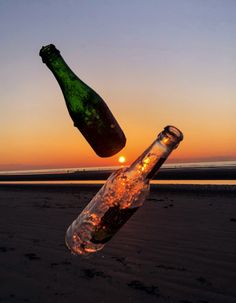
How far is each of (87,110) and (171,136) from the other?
0.45 m

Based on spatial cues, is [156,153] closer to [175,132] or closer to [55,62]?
[175,132]

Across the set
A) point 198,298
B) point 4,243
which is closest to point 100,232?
point 198,298

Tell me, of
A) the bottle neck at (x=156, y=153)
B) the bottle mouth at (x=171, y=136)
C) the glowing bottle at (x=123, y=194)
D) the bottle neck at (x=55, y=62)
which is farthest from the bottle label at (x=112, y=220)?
the bottle neck at (x=55, y=62)

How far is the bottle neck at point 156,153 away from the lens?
1.80m

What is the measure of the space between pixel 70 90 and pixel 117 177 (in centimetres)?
55

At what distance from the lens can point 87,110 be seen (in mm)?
1946

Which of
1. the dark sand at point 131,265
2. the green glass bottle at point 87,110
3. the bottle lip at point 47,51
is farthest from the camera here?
the dark sand at point 131,265

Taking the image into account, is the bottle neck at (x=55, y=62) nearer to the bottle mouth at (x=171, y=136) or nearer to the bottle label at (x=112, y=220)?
the bottle mouth at (x=171, y=136)

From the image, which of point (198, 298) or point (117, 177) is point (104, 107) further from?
point (198, 298)

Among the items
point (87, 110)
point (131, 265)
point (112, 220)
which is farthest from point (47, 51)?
point (131, 265)

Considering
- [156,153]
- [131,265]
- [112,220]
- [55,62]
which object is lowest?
[131,265]

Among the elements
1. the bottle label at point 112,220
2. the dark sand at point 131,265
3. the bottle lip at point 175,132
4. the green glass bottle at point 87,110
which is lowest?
the dark sand at point 131,265

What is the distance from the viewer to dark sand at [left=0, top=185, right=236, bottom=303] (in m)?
2.51

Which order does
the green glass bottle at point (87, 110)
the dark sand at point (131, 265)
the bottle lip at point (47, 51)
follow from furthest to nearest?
the dark sand at point (131, 265), the bottle lip at point (47, 51), the green glass bottle at point (87, 110)
